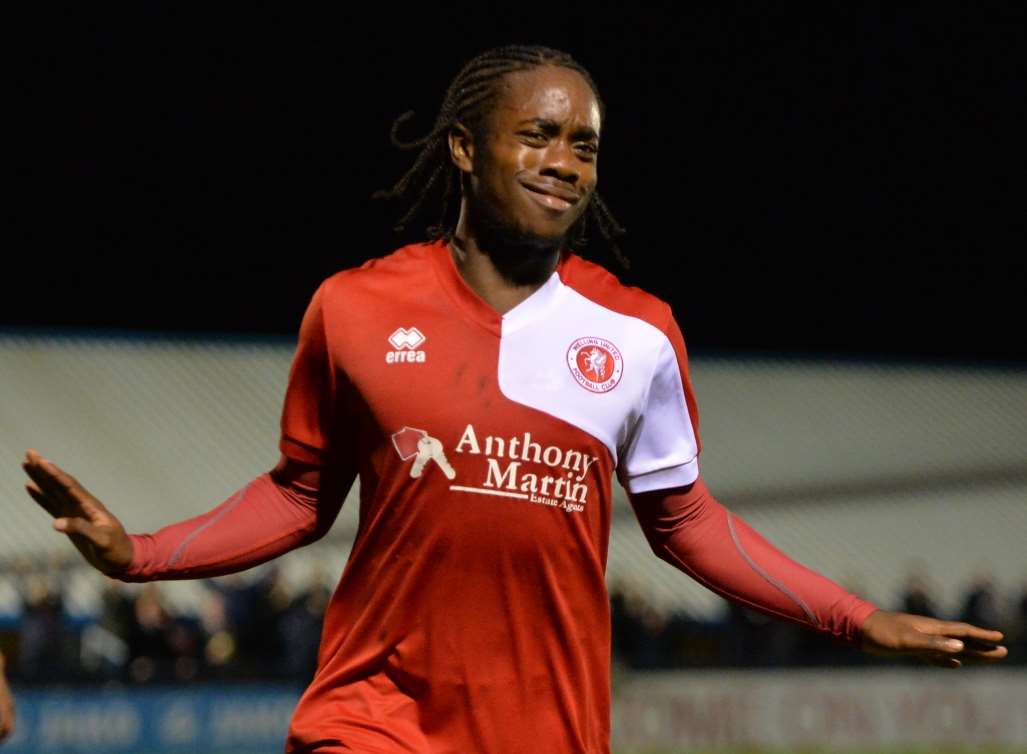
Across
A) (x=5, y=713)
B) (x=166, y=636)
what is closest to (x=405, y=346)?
(x=5, y=713)

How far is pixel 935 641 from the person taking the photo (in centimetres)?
351

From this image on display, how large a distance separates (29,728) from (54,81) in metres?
8.84

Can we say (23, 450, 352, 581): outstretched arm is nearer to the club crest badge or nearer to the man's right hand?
the man's right hand

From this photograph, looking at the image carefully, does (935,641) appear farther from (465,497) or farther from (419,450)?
(419,450)

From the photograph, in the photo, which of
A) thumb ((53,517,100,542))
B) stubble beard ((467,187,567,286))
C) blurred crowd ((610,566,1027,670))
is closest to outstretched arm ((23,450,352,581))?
thumb ((53,517,100,542))

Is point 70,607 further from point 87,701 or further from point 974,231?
point 974,231

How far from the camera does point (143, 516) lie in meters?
18.9

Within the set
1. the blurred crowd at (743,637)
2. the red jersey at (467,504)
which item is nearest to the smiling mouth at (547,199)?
the red jersey at (467,504)

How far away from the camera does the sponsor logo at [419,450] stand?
341cm

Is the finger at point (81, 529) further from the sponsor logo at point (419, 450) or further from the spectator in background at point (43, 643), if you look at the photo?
the spectator in background at point (43, 643)

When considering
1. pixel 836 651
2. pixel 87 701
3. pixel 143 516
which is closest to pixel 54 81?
pixel 143 516

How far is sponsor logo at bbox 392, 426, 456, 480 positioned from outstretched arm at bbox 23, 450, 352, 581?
1.06 ft

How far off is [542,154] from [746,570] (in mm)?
1036

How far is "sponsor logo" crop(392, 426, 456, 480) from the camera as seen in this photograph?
11.2 feet
